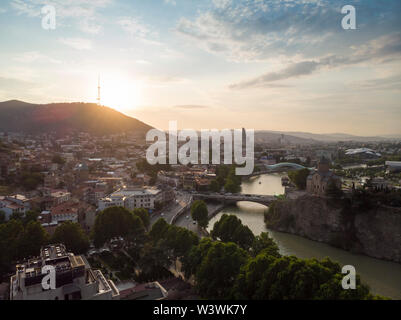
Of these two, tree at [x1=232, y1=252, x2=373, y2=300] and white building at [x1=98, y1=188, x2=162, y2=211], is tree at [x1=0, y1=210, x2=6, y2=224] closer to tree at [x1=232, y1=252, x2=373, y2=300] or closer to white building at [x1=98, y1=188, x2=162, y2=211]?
white building at [x1=98, y1=188, x2=162, y2=211]

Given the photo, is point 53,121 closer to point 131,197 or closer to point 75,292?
point 131,197

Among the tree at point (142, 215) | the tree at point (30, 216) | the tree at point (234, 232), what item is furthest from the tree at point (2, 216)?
the tree at point (234, 232)

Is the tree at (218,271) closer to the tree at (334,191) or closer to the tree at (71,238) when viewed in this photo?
the tree at (71,238)

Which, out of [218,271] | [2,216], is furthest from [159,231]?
[2,216]

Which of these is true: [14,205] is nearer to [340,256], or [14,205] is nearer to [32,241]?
[32,241]
